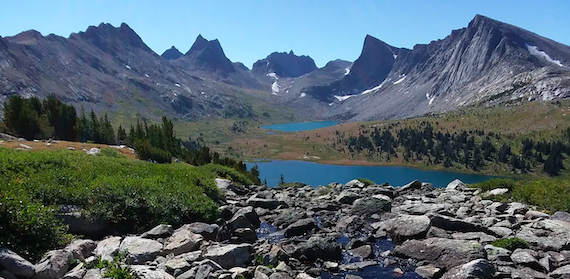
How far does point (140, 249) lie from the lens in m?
15.6

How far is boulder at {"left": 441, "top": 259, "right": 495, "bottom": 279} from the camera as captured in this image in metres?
14.3

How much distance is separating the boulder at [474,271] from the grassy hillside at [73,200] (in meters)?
15.4

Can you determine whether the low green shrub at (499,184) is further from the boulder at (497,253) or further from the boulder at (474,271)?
the boulder at (474,271)

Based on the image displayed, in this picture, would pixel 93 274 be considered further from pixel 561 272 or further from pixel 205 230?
pixel 561 272

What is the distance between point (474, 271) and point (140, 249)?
14894 mm

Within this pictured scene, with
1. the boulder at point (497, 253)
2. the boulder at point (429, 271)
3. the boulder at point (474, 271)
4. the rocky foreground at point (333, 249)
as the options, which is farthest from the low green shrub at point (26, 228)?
the boulder at point (497, 253)

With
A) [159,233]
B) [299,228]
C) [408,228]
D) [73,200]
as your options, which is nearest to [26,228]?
[159,233]

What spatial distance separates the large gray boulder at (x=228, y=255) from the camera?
1559 cm

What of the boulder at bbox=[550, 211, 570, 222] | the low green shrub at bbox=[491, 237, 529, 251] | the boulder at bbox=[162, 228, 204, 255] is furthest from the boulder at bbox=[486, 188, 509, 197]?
the boulder at bbox=[162, 228, 204, 255]

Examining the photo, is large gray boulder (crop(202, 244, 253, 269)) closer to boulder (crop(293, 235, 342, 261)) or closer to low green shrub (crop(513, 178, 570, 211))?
boulder (crop(293, 235, 342, 261))

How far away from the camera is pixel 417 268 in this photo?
16.7 m

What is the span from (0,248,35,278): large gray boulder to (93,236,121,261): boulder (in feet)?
9.33

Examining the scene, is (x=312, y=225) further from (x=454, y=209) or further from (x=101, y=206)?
(x=101, y=206)

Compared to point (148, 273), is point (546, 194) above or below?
below
